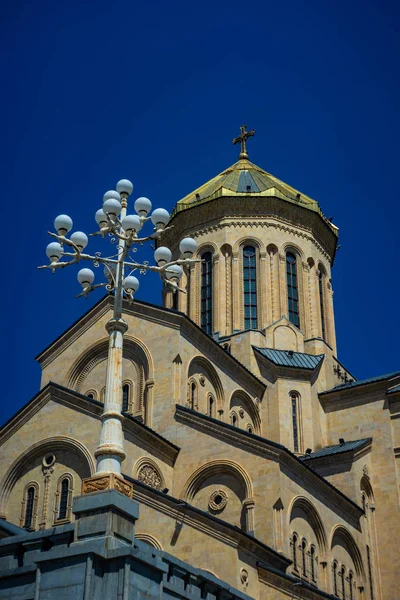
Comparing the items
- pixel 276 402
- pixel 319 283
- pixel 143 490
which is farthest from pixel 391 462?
pixel 143 490

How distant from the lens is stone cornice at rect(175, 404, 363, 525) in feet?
92.8

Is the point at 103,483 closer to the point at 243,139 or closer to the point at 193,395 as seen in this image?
the point at 193,395

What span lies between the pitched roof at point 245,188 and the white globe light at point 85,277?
2556 centimetres

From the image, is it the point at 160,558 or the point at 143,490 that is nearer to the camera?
the point at 160,558

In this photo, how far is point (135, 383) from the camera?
31453 millimetres

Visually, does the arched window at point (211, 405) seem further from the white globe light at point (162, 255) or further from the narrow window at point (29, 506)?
the white globe light at point (162, 255)

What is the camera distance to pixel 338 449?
34.9 m

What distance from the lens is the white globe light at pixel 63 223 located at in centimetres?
1692

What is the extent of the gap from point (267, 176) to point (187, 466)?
2011 centimetres

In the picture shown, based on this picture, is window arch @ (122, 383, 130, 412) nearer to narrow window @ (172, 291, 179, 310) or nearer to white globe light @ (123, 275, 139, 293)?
narrow window @ (172, 291, 179, 310)

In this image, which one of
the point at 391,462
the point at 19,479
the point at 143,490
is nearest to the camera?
the point at 143,490

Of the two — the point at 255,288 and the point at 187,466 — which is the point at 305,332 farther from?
the point at 187,466

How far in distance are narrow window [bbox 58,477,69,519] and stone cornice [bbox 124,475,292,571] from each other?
267 cm

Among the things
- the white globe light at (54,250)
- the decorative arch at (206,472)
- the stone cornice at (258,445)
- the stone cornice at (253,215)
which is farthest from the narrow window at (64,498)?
the stone cornice at (253,215)
